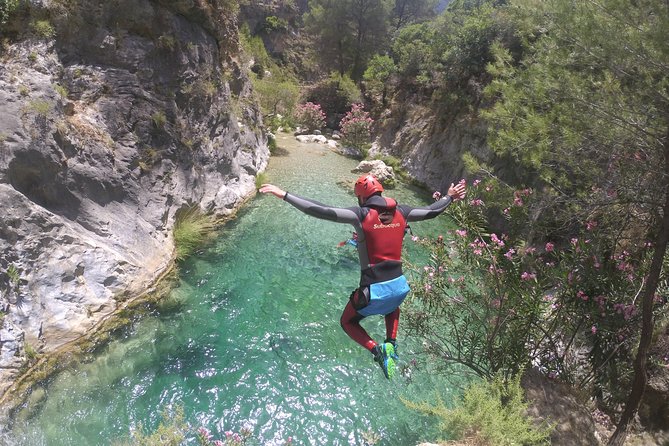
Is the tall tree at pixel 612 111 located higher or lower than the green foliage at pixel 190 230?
higher

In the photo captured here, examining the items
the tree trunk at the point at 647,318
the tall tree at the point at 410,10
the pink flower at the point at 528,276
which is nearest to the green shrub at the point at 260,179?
the pink flower at the point at 528,276

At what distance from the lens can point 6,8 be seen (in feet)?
24.6

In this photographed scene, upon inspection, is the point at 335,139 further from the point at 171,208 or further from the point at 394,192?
the point at 171,208

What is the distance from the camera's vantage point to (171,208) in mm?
10031

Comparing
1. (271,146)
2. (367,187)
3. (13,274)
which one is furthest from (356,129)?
(13,274)

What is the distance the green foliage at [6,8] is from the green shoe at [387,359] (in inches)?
392

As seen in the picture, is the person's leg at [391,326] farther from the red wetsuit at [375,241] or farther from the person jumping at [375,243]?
the red wetsuit at [375,241]

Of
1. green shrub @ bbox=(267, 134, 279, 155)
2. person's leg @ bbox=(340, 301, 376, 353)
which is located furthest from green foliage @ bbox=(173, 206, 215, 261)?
green shrub @ bbox=(267, 134, 279, 155)

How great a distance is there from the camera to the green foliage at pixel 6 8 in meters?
7.44

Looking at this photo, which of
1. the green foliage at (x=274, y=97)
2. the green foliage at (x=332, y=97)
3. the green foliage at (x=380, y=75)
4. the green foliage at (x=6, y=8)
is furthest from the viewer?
the green foliage at (x=332, y=97)

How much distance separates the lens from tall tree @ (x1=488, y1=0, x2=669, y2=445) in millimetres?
3451

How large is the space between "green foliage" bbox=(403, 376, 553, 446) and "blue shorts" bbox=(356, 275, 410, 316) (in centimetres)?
129

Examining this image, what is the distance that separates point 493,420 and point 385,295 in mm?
1879

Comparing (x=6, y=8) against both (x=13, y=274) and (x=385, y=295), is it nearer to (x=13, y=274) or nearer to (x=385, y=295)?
(x=13, y=274)
